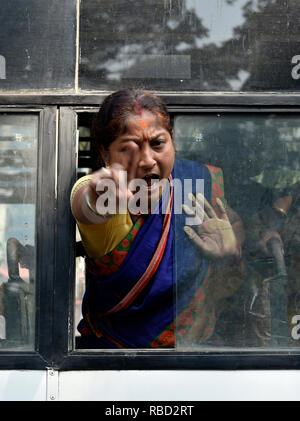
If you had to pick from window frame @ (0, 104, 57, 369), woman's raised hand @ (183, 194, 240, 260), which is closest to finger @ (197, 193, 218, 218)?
woman's raised hand @ (183, 194, 240, 260)

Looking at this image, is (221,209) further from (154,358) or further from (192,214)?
(154,358)

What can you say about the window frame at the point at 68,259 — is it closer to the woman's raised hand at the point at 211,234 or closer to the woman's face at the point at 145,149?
the woman's face at the point at 145,149

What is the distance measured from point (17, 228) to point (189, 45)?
874 millimetres

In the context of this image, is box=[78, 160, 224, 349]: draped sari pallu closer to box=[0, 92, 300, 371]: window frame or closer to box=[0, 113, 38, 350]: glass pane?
box=[0, 92, 300, 371]: window frame

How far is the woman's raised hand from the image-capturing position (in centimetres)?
233

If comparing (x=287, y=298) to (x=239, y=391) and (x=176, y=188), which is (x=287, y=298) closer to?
(x=239, y=391)

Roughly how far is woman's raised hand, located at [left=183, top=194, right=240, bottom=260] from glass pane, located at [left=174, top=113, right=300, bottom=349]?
17mm

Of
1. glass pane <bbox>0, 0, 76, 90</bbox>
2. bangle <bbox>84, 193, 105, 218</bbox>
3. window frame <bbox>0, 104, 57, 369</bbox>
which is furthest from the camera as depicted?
glass pane <bbox>0, 0, 76, 90</bbox>

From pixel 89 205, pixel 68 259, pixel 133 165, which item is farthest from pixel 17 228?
pixel 133 165

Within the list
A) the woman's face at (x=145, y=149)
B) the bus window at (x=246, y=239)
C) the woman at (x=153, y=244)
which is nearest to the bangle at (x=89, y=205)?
the woman at (x=153, y=244)

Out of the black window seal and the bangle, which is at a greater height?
the bangle

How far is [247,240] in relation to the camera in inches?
91.8

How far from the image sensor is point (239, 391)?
2229 millimetres
